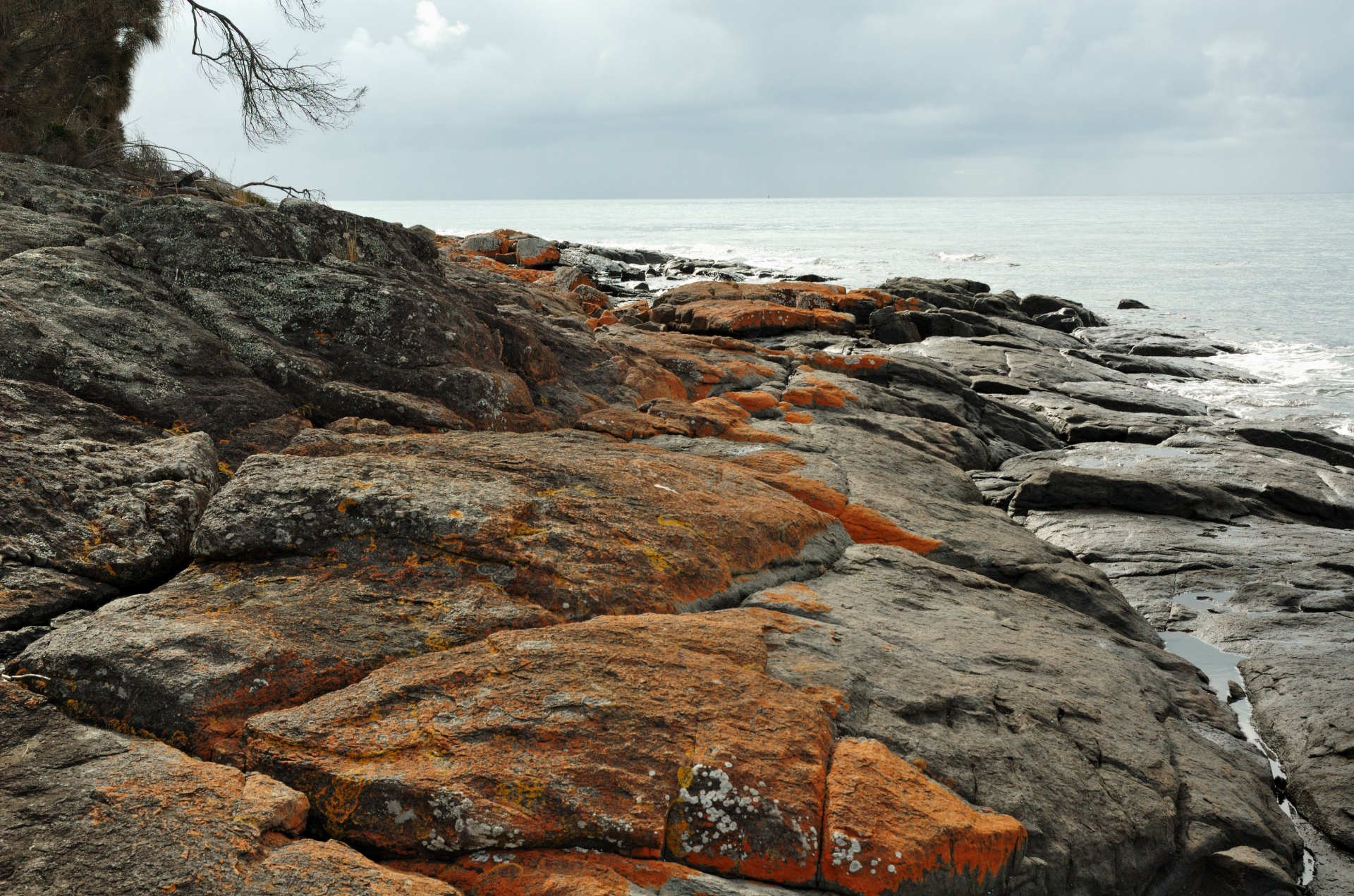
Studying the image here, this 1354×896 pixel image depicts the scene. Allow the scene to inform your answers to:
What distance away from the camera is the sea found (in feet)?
86.7

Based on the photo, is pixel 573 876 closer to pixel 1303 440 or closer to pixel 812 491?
pixel 812 491

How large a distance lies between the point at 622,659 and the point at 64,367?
13.5 feet

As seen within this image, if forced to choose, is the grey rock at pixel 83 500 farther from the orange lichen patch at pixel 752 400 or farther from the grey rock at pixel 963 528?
the orange lichen patch at pixel 752 400

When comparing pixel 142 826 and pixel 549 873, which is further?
pixel 549 873

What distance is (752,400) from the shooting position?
9.87m

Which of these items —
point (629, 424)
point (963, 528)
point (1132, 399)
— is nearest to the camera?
point (963, 528)

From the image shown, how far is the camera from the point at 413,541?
4.56 meters

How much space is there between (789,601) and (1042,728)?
1.53 metres

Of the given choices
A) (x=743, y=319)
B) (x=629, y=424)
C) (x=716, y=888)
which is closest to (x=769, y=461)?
(x=629, y=424)

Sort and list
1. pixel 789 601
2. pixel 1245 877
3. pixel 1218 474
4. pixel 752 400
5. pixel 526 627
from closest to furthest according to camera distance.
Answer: pixel 526 627, pixel 1245 877, pixel 789 601, pixel 752 400, pixel 1218 474

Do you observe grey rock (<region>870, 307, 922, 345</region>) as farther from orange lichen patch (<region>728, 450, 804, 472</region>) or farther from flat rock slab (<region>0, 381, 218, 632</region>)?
flat rock slab (<region>0, 381, 218, 632</region>)

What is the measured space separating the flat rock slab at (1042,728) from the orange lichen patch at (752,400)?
3896 mm

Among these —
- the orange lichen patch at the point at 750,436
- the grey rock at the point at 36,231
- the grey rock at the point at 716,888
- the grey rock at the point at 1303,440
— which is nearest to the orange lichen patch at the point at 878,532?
the orange lichen patch at the point at 750,436

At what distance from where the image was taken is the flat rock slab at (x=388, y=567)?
Answer: 3.43m
